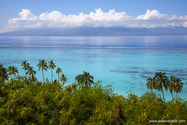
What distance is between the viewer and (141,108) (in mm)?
12969

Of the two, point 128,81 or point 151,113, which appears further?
point 128,81

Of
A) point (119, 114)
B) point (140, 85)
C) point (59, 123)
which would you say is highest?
point (119, 114)

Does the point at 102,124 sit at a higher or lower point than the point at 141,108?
lower

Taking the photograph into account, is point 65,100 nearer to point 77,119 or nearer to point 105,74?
point 77,119

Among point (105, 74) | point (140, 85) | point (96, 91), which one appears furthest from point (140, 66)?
point (96, 91)

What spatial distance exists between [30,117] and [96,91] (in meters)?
6.61

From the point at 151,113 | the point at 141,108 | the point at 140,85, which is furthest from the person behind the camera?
the point at 140,85

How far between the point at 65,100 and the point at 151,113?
293 inches

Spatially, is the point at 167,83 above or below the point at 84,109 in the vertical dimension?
below

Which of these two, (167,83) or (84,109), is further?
(167,83)

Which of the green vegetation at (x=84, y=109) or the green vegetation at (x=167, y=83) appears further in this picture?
the green vegetation at (x=167, y=83)

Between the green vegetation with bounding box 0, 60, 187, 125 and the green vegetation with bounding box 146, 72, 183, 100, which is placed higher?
the green vegetation with bounding box 0, 60, 187, 125

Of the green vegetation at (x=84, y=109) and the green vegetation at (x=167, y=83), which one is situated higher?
the green vegetation at (x=84, y=109)

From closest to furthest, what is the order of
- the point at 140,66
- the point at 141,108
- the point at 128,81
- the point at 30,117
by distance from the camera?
the point at 141,108, the point at 30,117, the point at 128,81, the point at 140,66
